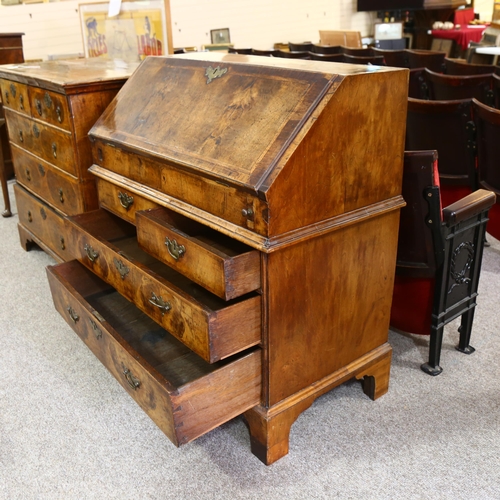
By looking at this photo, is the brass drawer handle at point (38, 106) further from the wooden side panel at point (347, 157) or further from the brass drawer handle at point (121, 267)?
the wooden side panel at point (347, 157)

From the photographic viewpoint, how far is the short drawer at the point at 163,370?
1443 millimetres

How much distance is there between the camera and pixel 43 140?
260 cm

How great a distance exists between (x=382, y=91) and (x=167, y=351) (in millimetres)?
1002

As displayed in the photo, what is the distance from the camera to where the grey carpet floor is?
161 centimetres

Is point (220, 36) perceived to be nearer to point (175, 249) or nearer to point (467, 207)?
point (467, 207)

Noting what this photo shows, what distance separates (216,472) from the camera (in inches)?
65.8

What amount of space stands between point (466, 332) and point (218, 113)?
1.30m

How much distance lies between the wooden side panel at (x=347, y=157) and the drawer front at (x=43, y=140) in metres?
1.24

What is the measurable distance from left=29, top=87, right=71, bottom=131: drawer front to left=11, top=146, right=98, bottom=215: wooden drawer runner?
224 millimetres

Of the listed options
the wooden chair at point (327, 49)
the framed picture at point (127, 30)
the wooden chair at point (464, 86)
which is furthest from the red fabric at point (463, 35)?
the framed picture at point (127, 30)

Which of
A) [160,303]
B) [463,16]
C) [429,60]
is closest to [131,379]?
[160,303]

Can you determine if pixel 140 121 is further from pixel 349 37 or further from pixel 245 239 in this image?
pixel 349 37

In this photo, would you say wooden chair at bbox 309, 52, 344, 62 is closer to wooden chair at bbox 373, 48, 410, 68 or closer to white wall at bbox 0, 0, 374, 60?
wooden chair at bbox 373, 48, 410, 68

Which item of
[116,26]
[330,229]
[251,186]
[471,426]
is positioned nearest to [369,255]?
[330,229]
